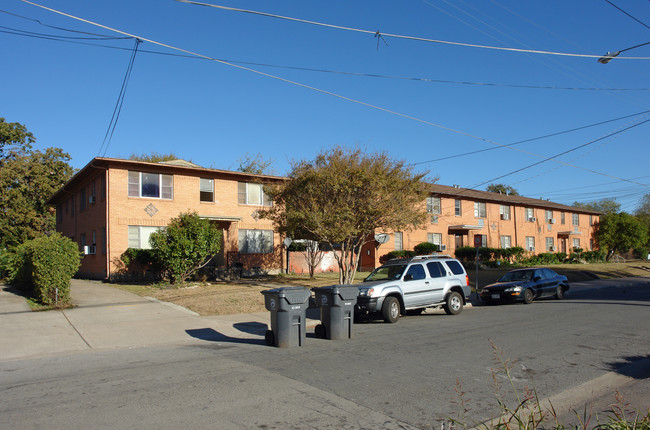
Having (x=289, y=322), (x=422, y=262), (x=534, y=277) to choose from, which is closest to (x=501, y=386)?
(x=289, y=322)

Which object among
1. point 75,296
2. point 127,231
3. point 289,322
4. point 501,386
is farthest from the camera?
point 127,231

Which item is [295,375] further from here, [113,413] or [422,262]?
[422,262]

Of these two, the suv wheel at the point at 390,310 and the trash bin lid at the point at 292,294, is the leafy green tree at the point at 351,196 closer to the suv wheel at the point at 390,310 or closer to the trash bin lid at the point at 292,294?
the suv wheel at the point at 390,310

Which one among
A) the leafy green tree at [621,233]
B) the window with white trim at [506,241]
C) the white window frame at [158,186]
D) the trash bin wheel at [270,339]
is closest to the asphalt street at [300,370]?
the trash bin wheel at [270,339]

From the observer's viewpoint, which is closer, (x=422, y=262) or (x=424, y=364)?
(x=424, y=364)

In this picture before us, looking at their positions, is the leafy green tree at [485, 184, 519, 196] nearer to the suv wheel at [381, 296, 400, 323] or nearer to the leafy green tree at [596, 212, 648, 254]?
the leafy green tree at [596, 212, 648, 254]

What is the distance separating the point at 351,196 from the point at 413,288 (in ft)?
16.1

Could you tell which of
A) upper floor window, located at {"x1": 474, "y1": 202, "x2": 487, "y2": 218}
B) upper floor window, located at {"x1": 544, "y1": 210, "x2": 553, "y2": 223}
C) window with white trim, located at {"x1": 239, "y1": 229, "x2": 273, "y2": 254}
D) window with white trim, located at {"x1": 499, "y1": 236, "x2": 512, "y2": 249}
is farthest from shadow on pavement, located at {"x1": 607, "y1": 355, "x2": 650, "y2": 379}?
upper floor window, located at {"x1": 544, "y1": 210, "x2": 553, "y2": 223}

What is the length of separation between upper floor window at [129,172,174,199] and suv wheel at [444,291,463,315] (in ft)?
52.7

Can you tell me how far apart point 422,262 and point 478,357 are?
605 cm

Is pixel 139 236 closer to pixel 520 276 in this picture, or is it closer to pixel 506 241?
pixel 520 276

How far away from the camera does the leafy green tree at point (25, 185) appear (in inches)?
1406

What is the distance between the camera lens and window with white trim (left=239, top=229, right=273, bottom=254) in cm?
2695

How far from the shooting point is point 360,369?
25.0ft
